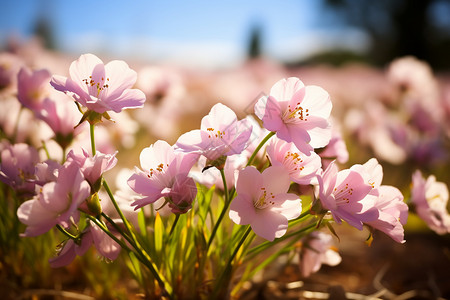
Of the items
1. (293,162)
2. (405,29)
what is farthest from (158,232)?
(405,29)

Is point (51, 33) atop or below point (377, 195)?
below

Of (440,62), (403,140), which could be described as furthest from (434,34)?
(403,140)

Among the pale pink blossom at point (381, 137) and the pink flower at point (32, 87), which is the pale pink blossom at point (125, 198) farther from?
the pale pink blossom at point (381, 137)

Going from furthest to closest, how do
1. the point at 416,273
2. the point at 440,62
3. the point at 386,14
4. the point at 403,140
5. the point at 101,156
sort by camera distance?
1. the point at 386,14
2. the point at 440,62
3. the point at 403,140
4. the point at 416,273
5. the point at 101,156

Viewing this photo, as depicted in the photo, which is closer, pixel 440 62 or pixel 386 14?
pixel 440 62

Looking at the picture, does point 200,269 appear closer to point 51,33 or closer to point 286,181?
point 286,181

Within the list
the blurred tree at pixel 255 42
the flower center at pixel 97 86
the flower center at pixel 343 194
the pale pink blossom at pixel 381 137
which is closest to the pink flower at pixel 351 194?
the flower center at pixel 343 194

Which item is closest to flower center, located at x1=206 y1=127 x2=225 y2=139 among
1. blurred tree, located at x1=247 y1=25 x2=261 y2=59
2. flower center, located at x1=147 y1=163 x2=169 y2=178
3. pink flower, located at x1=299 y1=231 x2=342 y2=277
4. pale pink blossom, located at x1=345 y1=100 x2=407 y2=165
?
flower center, located at x1=147 y1=163 x2=169 y2=178
